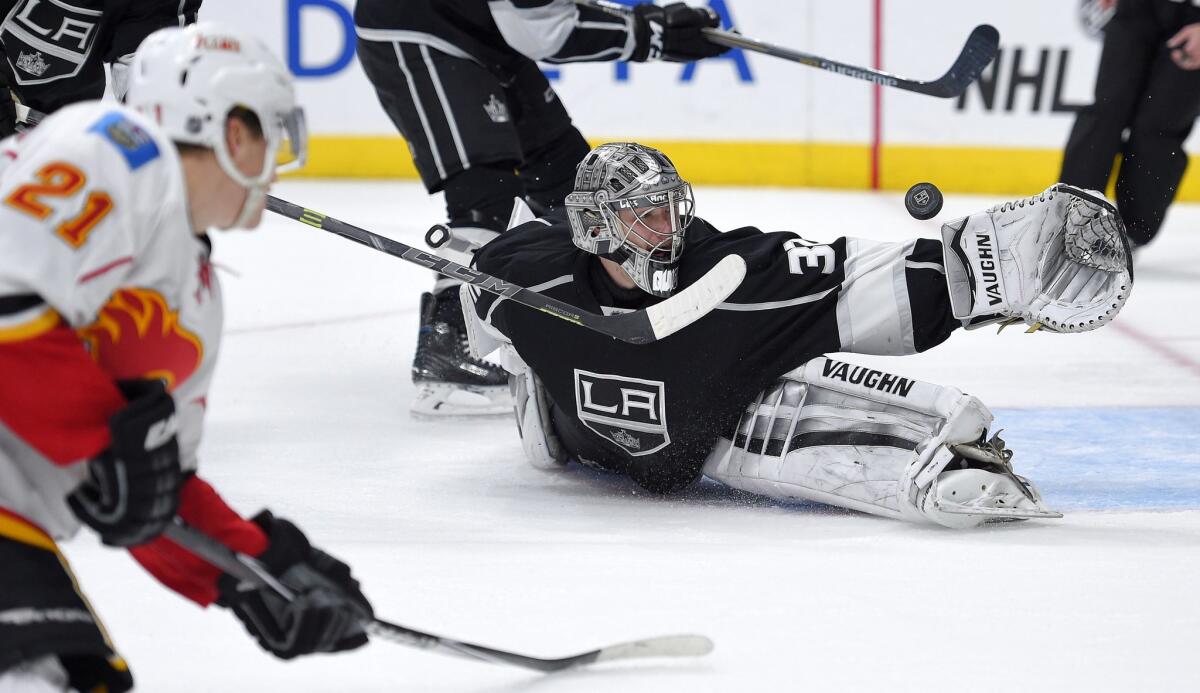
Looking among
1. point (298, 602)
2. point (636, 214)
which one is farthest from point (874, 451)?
point (298, 602)

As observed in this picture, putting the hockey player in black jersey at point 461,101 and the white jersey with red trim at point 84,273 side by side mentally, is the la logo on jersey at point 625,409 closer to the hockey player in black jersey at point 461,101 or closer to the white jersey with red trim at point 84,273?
the hockey player in black jersey at point 461,101

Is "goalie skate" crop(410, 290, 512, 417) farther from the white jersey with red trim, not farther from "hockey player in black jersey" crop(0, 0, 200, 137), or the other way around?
the white jersey with red trim

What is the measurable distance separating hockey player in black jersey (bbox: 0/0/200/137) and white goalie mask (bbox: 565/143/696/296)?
1.16 metres

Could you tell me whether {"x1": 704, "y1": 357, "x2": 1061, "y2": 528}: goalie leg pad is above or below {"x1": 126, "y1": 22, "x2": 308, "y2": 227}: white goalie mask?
below

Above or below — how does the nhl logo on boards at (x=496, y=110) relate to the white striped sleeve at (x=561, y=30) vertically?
below


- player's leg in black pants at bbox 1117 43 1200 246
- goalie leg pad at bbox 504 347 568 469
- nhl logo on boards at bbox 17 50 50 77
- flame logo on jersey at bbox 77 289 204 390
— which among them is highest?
flame logo on jersey at bbox 77 289 204 390

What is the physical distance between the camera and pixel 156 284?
153 cm

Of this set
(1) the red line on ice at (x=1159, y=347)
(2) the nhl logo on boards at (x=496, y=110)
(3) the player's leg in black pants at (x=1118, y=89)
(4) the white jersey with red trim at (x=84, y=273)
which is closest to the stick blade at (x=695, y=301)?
(4) the white jersey with red trim at (x=84, y=273)

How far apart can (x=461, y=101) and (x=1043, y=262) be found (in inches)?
57.9

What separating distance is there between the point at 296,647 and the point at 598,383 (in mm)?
1188

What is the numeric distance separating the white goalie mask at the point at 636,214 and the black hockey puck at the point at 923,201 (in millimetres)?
381

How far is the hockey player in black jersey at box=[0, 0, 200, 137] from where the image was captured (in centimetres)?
336

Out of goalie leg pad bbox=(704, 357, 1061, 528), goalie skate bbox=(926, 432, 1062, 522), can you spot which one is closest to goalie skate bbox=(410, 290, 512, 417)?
goalie leg pad bbox=(704, 357, 1061, 528)

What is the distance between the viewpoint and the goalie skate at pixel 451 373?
11.9 ft
